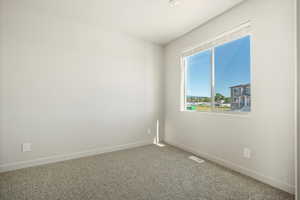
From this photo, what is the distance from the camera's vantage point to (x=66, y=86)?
262 centimetres

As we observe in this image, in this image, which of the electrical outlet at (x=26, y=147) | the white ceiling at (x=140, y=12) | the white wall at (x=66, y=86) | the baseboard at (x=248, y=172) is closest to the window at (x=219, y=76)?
the white ceiling at (x=140, y=12)

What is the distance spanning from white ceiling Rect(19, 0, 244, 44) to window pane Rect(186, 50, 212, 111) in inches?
24.4

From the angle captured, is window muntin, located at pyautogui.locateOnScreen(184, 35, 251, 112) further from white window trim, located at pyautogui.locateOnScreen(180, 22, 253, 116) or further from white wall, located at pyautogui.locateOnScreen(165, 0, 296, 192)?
white wall, located at pyautogui.locateOnScreen(165, 0, 296, 192)

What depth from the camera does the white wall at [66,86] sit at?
2221 millimetres

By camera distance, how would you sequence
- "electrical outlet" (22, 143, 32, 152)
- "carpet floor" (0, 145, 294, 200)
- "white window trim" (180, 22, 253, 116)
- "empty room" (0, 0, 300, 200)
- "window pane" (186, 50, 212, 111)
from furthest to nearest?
"window pane" (186, 50, 212, 111) → "electrical outlet" (22, 143, 32, 152) → "white window trim" (180, 22, 253, 116) → "empty room" (0, 0, 300, 200) → "carpet floor" (0, 145, 294, 200)

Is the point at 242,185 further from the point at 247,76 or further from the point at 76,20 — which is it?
the point at 76,20

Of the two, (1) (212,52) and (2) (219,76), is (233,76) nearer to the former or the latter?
(2) (219,76)

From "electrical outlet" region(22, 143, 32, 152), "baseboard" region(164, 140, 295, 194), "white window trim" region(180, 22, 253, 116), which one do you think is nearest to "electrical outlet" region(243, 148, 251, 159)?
"baseboard" region(164, 140, 295, 194)

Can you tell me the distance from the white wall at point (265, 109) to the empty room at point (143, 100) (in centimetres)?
1

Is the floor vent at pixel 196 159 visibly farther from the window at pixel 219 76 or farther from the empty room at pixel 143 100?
the window at pixel 219 76

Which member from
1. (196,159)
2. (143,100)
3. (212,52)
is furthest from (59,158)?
(212,52)

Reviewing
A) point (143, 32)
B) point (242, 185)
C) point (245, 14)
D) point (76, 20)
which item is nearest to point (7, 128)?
point (76, 20)

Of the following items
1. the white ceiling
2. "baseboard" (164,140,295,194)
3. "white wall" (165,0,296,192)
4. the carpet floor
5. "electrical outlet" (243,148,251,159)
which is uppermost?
the white ceiling

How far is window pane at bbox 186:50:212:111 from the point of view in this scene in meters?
2.83
